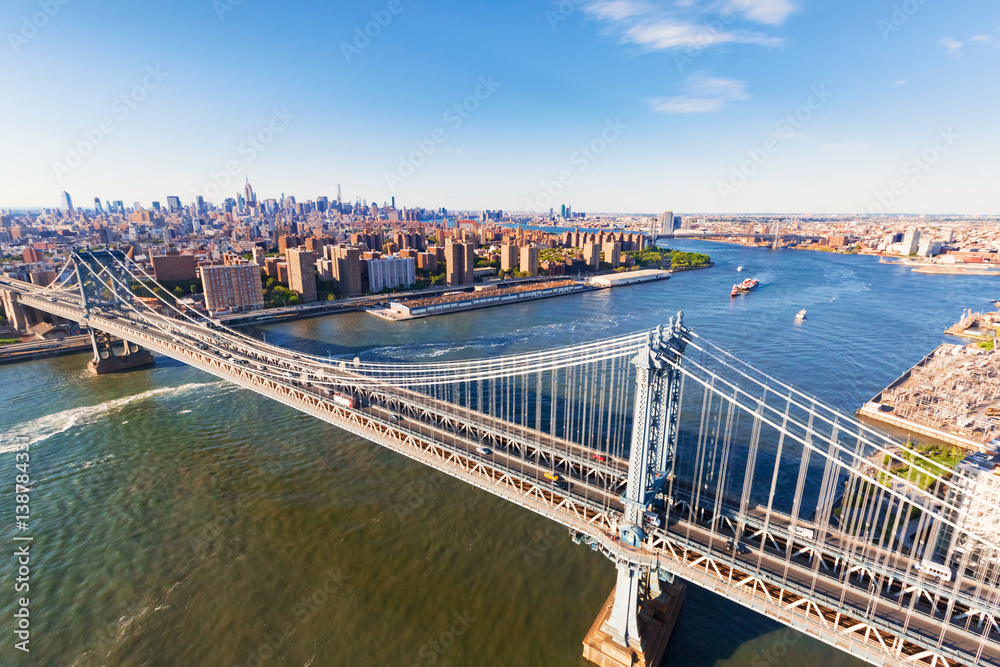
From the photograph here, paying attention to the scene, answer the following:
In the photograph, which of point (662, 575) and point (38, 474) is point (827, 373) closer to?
point (662, 575)

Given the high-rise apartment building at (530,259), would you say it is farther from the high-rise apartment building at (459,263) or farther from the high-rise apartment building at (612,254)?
the high-rise apartment building at (612,254)

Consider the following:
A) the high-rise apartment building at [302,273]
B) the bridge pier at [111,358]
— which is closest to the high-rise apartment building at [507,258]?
the high-rise apartment building at [302,273]

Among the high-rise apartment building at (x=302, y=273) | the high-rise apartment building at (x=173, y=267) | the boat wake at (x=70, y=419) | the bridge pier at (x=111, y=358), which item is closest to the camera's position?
the boat wake at (x=70, y=419)

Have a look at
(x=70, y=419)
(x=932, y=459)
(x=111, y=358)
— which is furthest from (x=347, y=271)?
(x=932, y=459)

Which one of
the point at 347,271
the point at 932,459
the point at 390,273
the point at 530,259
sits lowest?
the point at 932,459

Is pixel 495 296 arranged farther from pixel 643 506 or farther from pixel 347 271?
pixel 643 506

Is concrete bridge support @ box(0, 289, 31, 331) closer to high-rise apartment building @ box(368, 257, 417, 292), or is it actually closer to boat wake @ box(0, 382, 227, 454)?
boat wake @ box(0, 382, 227, 454)

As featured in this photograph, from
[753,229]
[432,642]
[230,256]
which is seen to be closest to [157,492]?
[432,642]
